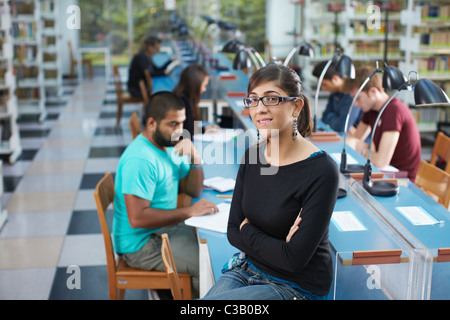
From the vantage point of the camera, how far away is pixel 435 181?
9.61 feet

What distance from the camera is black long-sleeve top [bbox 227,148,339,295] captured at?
1607 mm

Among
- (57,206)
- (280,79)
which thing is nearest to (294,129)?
(280,79)

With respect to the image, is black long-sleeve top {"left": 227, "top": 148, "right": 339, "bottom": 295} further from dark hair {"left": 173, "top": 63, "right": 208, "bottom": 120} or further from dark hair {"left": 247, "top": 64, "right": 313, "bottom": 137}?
dark hair {"left": 173, "top": 63, "right": 208, "bottom": 120}

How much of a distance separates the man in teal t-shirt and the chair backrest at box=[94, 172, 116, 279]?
2.1 inches

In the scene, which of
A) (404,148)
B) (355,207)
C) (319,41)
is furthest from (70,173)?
(319,41)

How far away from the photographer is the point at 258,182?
5.78ft

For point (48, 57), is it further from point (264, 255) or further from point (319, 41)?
point (264, 255)

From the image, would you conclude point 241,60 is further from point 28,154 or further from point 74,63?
point 74,63

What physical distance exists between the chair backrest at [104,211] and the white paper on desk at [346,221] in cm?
100

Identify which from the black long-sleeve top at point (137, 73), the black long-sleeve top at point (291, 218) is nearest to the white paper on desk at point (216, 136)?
the black long-sleeve top at point (291, 218)

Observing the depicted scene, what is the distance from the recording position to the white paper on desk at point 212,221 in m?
2.42

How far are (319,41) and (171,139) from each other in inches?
275

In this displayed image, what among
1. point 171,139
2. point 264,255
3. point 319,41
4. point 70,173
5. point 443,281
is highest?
point 319,41

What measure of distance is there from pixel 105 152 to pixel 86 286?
10.2ft
